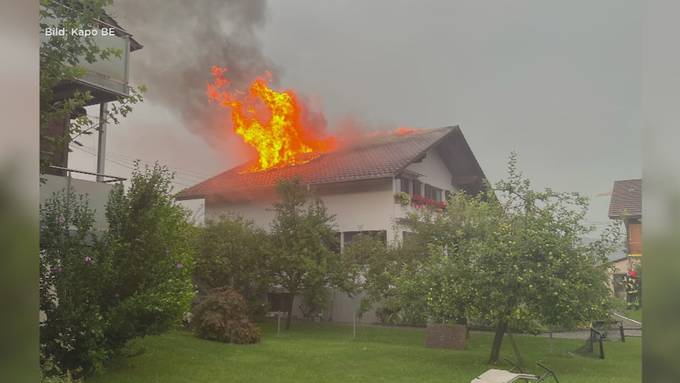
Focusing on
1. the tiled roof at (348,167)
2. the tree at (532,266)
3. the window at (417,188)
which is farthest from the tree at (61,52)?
the window at (417,188)

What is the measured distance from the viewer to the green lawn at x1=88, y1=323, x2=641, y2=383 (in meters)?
6.43

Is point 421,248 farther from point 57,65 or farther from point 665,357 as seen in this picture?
point 665,357

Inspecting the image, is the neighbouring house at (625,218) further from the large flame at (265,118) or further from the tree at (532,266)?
the large flame at (265,118)

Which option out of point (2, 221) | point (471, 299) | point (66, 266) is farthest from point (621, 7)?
point (66, 266)

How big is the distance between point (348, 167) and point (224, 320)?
5780 millimetres

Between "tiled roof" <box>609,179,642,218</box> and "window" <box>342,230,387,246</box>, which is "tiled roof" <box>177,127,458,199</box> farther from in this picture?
"tiled roof" <box>609,179,642,218</box>

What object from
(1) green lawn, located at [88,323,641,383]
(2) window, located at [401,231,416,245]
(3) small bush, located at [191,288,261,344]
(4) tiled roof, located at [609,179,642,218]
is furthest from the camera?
(2) window, located at [401,231,416,245]

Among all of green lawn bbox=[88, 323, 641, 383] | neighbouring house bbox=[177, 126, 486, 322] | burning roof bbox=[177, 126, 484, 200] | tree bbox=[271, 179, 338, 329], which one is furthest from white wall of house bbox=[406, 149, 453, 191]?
green lawn bbox=[88, 323, 641, 383]

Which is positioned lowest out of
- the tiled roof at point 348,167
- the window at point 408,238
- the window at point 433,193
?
the window at point 408,238

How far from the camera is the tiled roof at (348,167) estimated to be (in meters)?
13.3

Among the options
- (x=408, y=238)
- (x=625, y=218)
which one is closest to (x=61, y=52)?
(x=625, y=218)

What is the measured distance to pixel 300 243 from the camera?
11.5m

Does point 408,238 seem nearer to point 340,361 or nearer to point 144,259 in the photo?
point 340,361

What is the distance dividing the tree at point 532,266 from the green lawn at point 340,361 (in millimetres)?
780
